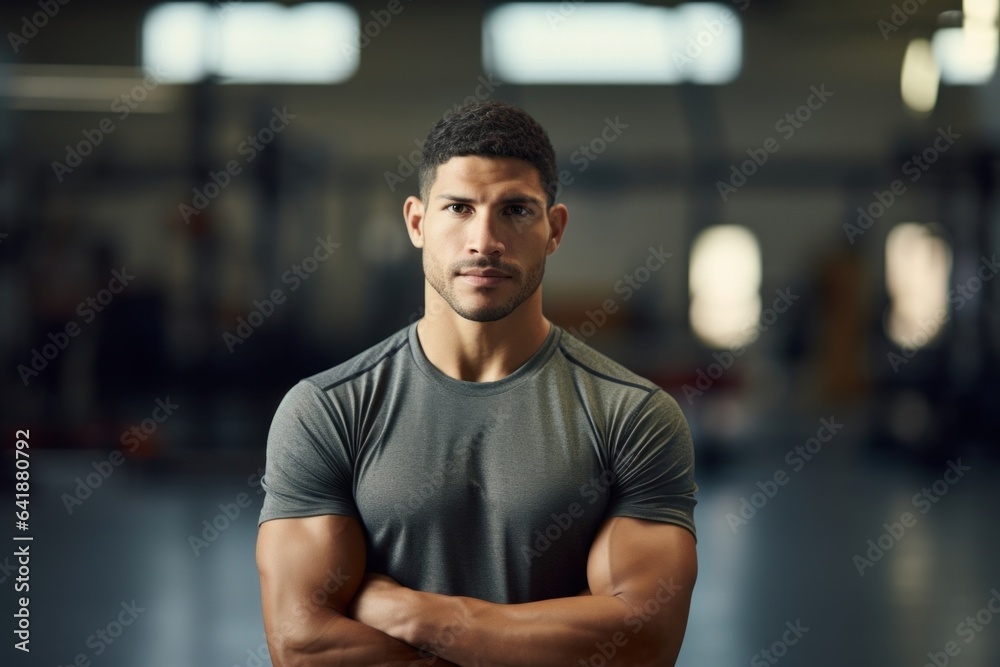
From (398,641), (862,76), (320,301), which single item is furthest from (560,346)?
(862,76)

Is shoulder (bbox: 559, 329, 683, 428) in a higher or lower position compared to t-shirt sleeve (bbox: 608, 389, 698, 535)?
higher

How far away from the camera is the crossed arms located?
3.65ft

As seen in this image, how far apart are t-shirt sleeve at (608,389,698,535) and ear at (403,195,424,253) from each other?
0.38 meters

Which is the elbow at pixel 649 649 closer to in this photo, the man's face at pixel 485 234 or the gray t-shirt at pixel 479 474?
the gray t-shirt at pixel 479 474

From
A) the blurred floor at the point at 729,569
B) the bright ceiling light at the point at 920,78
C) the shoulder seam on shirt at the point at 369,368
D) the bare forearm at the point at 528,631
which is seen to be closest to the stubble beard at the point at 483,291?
the shoulder seam on shirt at the point at 369,368

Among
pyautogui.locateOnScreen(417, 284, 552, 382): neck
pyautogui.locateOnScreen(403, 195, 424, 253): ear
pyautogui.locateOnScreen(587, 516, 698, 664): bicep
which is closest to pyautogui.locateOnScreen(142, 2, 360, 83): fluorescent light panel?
pyautogui.locateOnScreen(403, 195, 424, 253): ear

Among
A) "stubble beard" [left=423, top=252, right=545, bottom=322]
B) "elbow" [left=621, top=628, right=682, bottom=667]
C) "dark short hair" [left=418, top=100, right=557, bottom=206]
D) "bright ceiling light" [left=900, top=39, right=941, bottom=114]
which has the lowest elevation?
"elbow" [left=621, top=628, right=682, bottom=667]

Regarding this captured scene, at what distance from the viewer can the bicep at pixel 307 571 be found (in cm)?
112

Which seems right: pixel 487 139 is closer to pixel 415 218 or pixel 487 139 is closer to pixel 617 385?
pixel 415 218

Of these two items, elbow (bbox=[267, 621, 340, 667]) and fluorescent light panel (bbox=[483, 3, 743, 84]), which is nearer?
elbow (bbox=[267, 621, 340, 667])

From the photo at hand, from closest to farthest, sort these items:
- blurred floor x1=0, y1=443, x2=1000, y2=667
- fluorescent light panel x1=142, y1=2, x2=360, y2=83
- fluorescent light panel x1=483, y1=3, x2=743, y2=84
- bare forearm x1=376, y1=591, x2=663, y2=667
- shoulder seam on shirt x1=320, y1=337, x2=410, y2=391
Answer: bare forearm x1=376, y1=591, x2=663, y2=667, shoulder seam on shirt x1=320, y1=337, x2=410, y2=391, blurred floor x1=0, y1=443, x2=1000, y2=667, fluorescent light panel x1=483, y1=3, x2=743, y2=84, fluorescent light panel x1=142, y1=2, x2=360, y2=83

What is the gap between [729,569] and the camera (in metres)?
3.22

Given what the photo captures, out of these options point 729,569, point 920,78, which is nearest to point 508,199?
point 729,569

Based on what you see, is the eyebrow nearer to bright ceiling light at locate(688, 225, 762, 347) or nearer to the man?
the man
